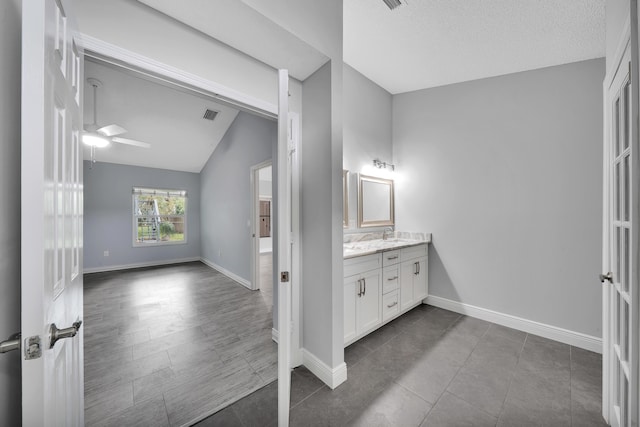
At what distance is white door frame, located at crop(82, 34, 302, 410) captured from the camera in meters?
1.19

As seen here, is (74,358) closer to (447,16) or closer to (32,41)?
(32,41)

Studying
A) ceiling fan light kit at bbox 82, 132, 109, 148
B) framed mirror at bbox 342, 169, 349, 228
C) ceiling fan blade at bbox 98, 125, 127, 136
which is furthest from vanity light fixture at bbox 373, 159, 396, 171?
ceiling fan light kit at bbox 82, 132, 109, 148

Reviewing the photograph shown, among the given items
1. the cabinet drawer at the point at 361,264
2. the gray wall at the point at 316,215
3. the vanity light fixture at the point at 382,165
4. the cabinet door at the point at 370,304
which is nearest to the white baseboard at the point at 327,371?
the gray wall at the point at 316,215

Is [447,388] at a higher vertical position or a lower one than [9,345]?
lower

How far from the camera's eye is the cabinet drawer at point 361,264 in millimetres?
2045

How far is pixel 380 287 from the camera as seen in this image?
238 cm

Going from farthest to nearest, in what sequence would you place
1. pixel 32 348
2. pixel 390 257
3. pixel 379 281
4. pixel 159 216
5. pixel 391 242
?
pixel 159 216
pixel 391 242
pixel 390 257
pixel 379 281
pixel 32 348

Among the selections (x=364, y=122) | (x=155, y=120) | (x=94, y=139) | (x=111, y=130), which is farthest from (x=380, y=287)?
(x=155, y=120)

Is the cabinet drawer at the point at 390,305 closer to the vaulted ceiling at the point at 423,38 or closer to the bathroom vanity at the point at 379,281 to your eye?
the bathroom vanity at the point at 379,281

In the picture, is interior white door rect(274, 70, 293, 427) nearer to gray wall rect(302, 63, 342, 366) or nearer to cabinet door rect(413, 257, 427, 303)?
gray wall rect(302, 63, 342, 366)

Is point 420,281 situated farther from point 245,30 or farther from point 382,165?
point 245,30

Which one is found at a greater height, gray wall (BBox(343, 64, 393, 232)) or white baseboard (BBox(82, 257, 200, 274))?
gray wall (BBox(343, 64, 393, 232))

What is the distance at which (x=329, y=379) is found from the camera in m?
1.73

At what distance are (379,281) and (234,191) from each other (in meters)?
3.39
